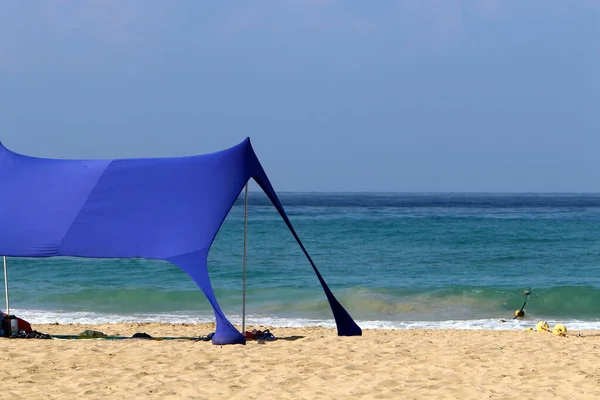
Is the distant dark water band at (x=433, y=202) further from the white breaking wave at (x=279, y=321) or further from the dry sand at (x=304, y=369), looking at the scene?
the dry sand at (x=304, y=369)

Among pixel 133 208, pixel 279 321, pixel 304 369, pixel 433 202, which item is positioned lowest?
pixel 279 321

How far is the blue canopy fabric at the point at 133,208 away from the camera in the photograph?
329 inches

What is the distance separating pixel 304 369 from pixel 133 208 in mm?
2894

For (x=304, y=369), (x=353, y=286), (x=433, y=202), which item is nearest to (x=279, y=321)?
(x=353, y=286)

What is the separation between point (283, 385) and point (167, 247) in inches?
91.5

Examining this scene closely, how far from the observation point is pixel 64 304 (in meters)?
15.4

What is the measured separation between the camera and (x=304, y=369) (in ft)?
24.0

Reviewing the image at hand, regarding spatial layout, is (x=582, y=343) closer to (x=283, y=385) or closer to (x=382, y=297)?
(x=283, y=385)

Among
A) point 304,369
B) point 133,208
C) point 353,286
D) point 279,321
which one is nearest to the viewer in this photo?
point 304,369

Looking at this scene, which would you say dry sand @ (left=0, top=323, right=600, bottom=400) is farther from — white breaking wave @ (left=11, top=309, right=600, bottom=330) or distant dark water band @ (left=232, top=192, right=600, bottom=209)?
distant dark water band @ (left=232, top=192, right=600, bottom=209)

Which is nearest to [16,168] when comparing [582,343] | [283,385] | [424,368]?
[283,385]

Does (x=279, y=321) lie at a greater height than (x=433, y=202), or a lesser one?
lesser

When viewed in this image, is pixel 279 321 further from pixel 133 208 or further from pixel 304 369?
pixel 304 369

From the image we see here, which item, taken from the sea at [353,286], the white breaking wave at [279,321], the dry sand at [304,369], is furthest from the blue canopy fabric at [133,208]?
the sea at [353,286]
